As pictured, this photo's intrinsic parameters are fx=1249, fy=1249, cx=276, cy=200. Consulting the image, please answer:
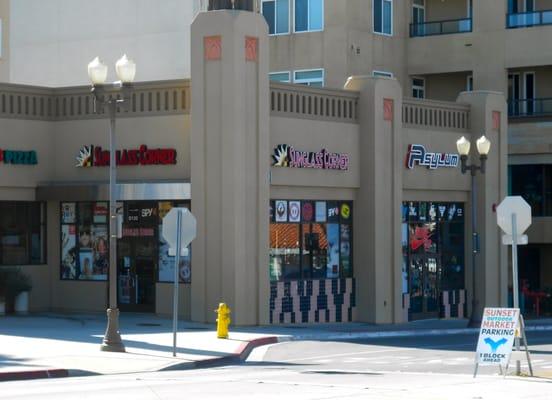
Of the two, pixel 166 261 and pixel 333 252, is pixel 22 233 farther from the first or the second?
pixel 333 252

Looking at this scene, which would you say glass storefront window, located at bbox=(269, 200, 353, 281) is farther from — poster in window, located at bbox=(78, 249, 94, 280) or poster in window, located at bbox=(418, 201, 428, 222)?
poster in window, located at bbox=(78, 249, 94, 280)

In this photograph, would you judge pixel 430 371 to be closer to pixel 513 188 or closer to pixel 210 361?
pixel 210 361

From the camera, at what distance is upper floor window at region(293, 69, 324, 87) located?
44.2 meters

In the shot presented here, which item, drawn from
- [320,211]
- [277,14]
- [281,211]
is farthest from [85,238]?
[277,14]

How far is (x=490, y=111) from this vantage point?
39969 millimetres

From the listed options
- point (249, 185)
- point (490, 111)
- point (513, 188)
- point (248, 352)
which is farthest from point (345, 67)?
point (248, 352)

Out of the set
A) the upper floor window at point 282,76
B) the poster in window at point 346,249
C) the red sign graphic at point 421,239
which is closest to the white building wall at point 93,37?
the upper floor window at point 282,76

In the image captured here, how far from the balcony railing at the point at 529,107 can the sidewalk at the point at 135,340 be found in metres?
13.5

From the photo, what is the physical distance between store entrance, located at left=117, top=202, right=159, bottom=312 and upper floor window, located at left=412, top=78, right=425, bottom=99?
17264 mm

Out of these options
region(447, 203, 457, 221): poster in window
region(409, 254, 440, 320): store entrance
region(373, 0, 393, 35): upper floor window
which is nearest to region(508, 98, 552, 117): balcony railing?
region(373, 0, 393, 35): upper floor window

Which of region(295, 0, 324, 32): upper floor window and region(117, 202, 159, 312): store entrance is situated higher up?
region(295, 0, 324, 32): upper floor window

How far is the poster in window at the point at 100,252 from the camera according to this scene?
3462 centimetres

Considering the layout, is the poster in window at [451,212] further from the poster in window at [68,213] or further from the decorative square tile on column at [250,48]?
the poster in window at [68,213]

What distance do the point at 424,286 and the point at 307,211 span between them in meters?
5.86
